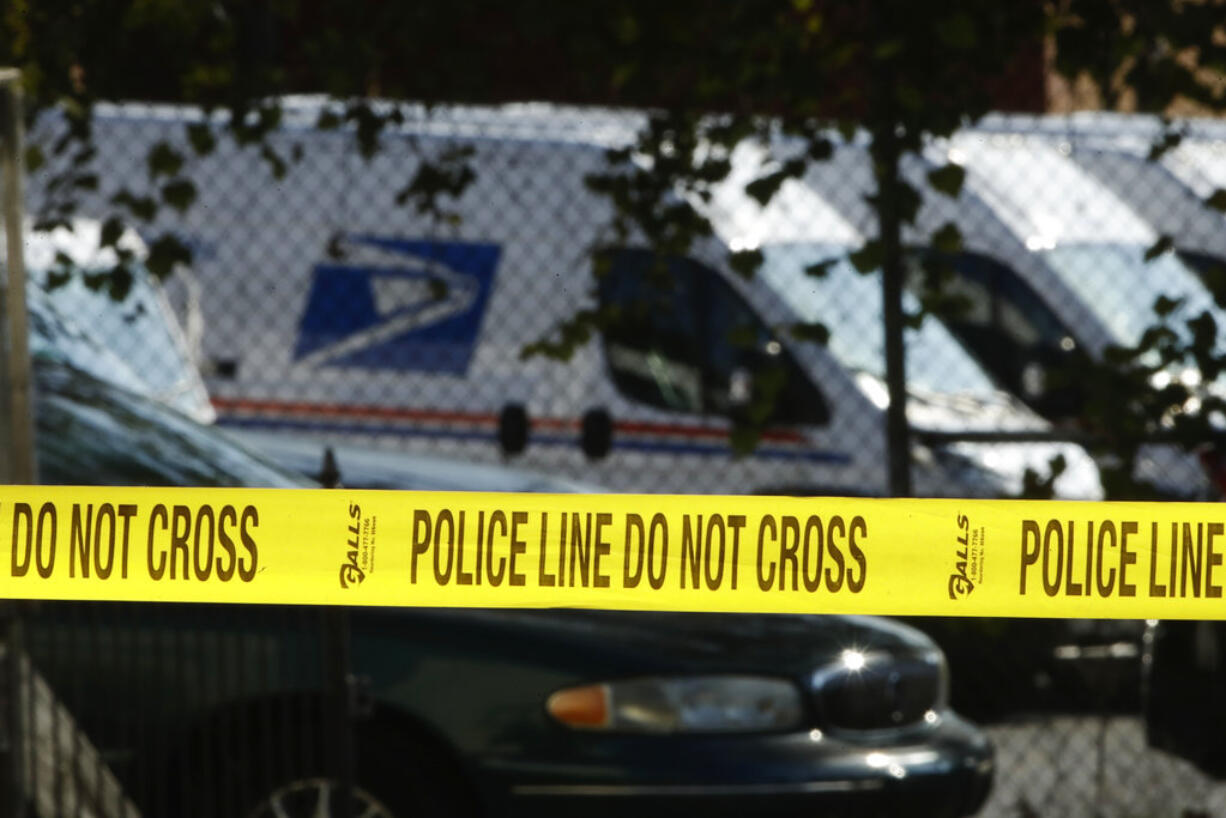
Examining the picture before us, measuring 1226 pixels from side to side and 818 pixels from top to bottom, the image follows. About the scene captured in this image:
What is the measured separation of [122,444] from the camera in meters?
5.07

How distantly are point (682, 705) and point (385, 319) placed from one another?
169 inches

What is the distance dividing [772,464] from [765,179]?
355cm

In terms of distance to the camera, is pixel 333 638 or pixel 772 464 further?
pixel 772 464

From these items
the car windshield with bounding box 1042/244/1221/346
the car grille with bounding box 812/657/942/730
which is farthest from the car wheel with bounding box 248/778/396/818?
the car windshield with bounding box 1042/244/1221/346

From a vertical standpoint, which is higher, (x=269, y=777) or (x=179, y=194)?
(x=179, y=194)

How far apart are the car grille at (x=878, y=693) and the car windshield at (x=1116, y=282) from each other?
15.4 ft

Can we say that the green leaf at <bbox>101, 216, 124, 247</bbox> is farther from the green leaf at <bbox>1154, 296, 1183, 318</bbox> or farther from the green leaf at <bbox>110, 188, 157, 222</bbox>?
the green leaf at <bbox>1154, 296, 1183, 318</bbox>

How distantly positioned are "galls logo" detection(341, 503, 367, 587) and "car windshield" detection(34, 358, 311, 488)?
5.98 ft

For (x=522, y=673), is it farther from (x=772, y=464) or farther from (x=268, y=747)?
(x=772, y=464)

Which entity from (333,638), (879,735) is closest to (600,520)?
(333,638)

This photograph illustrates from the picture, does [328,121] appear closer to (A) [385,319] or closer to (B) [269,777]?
(B) [269,777]

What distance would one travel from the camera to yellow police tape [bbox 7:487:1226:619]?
3168mm

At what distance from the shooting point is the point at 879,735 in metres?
5.01

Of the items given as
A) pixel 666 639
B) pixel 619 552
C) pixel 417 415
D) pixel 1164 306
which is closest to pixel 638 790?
pixel 666 639
